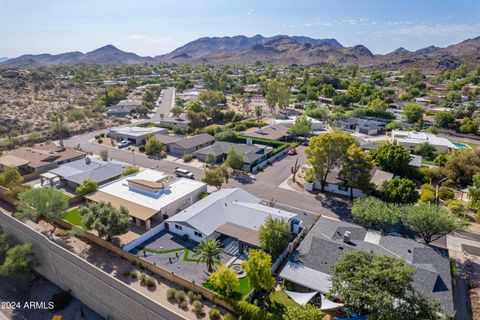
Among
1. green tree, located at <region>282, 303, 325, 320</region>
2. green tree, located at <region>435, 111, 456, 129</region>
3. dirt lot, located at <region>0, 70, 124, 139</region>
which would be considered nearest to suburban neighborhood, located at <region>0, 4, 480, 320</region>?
green tree, located at <region>282, 303, 325, 320</region>

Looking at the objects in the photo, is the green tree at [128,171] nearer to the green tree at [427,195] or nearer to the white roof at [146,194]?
the white roof at [146,194]

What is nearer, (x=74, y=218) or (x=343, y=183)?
(x=74, y=218)

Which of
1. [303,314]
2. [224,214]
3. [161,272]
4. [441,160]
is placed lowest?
[161,272]

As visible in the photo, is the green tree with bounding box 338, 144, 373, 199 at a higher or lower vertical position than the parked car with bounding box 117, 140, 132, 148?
higher

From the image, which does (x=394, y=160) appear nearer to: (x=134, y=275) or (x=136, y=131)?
(x=134, y=275)

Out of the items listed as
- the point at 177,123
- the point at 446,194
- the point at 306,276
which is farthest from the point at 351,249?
the point at 177,123

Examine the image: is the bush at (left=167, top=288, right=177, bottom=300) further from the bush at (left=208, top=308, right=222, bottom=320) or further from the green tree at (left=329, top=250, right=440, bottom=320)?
the green tree at (left=329, top=250, right=440, bottom=320)
